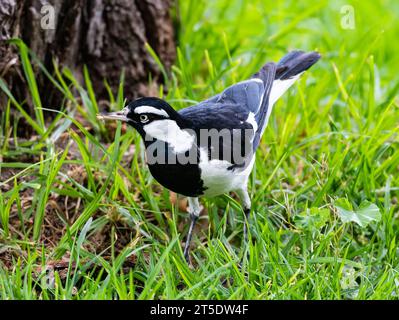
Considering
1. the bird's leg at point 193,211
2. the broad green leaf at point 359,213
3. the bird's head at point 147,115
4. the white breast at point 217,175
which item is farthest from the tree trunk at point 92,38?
the broad green leaf at point 359,213

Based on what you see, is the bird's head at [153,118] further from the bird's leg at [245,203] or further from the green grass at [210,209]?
the bird's leg at [245,203]

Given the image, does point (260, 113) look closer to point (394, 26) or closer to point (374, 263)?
point (374, 263)

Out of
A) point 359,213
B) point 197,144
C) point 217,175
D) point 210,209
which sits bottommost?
point 210,209

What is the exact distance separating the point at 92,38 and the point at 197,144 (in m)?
1.77

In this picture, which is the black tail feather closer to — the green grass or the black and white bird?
the green grass

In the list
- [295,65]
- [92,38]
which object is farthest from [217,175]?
[92,38]

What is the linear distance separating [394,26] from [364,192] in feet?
10.6

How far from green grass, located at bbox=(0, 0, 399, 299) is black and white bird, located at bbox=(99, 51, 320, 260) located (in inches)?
9.2

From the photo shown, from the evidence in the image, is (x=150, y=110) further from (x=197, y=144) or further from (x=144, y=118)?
(x=197, y=144)

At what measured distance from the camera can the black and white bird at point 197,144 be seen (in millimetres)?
3463

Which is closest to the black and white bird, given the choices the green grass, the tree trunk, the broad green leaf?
the green grass

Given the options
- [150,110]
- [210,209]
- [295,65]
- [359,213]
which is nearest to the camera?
[150,110]

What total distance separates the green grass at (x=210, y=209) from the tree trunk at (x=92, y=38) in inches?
4.2

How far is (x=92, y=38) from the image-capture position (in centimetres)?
497
